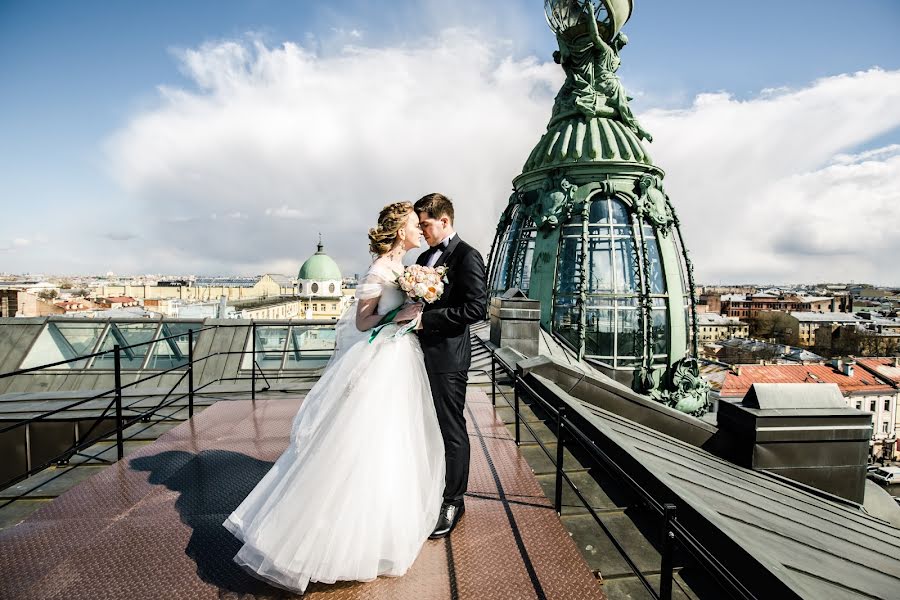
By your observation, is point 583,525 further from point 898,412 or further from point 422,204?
point 898,412

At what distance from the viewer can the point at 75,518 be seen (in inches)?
141

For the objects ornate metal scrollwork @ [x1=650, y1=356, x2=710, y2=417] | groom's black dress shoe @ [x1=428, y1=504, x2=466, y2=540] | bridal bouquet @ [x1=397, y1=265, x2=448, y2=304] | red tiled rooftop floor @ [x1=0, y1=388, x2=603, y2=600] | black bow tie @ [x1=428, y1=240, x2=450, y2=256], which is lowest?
ornate metal scrollwork @ [x1=650, y1=356, x2=710, y2=417]

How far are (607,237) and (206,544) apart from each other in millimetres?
12015

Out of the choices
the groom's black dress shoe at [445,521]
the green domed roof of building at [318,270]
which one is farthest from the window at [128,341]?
the green domed roof of building at [318,270]

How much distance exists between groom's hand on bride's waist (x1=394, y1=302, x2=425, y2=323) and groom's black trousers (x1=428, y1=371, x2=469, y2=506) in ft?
1.61

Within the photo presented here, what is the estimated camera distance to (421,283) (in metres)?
2.89

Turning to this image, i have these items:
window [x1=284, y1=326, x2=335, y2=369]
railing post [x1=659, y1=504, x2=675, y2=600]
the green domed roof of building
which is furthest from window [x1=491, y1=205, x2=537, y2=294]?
the green domed roof of building

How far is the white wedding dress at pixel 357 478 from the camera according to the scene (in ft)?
8.88

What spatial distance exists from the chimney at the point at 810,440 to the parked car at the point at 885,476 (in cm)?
3674

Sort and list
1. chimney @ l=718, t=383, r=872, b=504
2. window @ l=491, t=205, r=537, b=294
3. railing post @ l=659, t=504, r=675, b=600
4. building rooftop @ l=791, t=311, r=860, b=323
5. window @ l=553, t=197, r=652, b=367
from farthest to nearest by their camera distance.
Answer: building rooftop @ l=791, t=311, r=860, b=323 < window @ l=491, t=205, r=537, b=294 < window @ l=553, t=197, r=652, b=367 < chimney @ l=718, t=383, r=872, b=504 < railing post @ l=659, t=504, r=675, b=600

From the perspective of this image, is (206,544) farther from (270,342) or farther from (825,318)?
(825,318)

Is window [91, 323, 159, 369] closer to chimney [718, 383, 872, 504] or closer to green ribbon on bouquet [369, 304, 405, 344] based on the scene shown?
green ribbon on bouquet [369, 304, 405, 344]

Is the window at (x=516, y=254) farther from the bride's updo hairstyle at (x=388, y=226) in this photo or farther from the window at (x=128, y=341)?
the bride's updo hairstyle at (x=388, y=226)

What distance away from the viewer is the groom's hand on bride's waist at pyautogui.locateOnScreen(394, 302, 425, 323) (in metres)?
3.06
